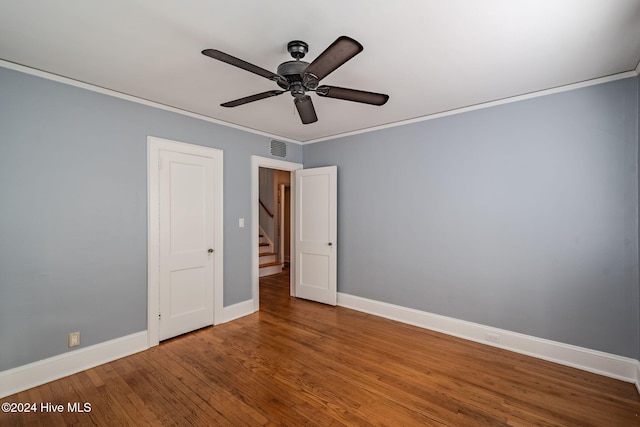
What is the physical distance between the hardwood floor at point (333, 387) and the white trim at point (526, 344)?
0.10m

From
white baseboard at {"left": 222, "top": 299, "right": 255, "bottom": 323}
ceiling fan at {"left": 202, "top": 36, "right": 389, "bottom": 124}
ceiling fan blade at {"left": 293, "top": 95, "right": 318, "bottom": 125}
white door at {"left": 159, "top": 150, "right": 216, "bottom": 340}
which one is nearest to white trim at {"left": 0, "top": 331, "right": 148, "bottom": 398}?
white door at {"left": 159, "top": 150, "right": 216, "bottom": 340}

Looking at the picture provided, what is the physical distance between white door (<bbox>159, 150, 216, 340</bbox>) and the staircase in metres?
2.71

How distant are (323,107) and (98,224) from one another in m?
2.58

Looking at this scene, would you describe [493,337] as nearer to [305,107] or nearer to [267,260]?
[305,107]

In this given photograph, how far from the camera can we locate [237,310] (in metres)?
3.87

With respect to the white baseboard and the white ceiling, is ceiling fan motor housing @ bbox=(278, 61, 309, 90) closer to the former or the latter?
the white ceiling

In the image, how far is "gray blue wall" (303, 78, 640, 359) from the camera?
2.49 metres

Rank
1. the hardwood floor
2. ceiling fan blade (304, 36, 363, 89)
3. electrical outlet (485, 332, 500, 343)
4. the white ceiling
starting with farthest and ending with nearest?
electrical outlet (485, 332, 500, 343) → the hardwood floor → the white ceiling → ceiling fan blade (304, 36, 363, 89)

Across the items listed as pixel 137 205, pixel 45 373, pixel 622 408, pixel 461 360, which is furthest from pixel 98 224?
pixel 622 408

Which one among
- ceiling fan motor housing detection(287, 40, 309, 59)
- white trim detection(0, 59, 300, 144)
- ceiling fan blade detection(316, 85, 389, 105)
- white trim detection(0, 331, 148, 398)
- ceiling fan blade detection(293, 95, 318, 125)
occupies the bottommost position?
white trim detection(0, 331, 148, 398)

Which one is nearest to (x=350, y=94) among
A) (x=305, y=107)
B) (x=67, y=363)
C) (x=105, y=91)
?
(x=305, y=107)

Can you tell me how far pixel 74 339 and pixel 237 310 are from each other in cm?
171

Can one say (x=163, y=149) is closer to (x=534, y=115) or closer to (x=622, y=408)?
(x=534, y=115)

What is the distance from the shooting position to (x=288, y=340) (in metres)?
3.17
